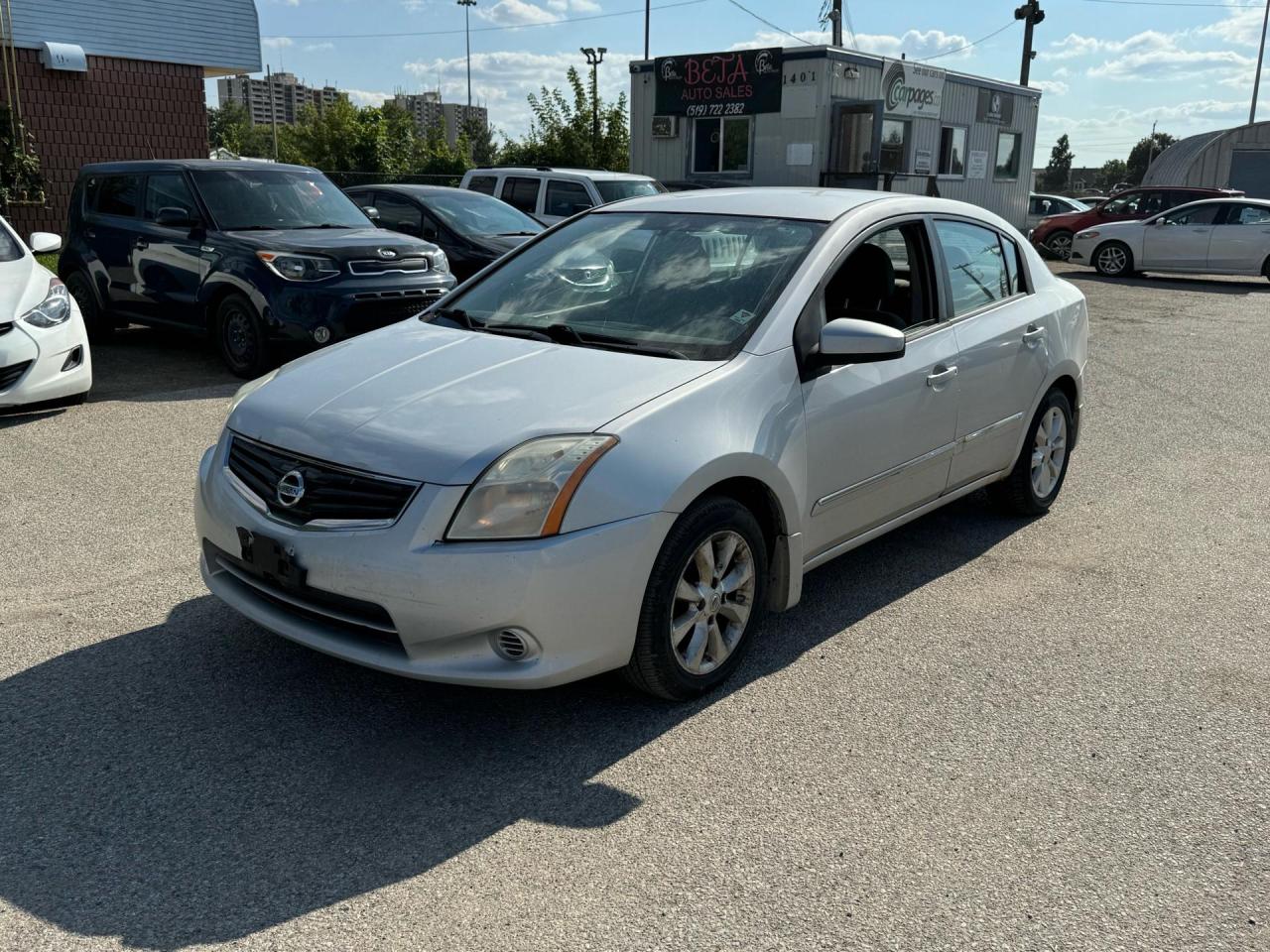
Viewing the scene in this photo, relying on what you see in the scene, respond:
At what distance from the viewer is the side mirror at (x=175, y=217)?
30.1 feet

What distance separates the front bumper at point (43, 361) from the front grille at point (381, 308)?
6.36ft

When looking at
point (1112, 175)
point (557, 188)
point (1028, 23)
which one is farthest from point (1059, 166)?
point (557, 188)

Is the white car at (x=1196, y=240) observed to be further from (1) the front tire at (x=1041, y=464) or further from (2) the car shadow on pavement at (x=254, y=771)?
(2) the car shadow on pavement at (x=254, y=771)

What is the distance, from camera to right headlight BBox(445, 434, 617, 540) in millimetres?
3172

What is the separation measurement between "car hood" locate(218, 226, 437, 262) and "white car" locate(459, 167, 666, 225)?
4.51m

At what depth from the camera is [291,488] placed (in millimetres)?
3412

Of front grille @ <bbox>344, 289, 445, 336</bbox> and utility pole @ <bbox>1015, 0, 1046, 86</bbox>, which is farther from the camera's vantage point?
utility pole @ <bbox>1015, 0, 1046, 86</bbox>

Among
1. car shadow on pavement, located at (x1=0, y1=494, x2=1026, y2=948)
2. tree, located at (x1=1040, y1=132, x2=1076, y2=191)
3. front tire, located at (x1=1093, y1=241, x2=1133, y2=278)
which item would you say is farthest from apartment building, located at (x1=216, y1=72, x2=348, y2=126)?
car shadow on pavement, located at (x1=0, y1=494, x2=1026, y2=948)

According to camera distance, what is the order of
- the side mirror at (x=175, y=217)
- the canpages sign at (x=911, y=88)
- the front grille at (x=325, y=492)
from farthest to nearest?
the canpages sign at (x=911, y=88), the side mirror at (x=175, y=217), the front grille at (x=325, y=492)

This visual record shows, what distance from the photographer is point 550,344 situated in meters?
4.05

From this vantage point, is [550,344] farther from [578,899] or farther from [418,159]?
[418,159]

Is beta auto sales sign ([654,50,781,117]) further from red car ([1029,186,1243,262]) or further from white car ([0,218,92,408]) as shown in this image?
white car ([0,218,92,408])

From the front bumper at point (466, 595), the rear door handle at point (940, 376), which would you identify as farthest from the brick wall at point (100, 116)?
the front bumper at point (466, 595)

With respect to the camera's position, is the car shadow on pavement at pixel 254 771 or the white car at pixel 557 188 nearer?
the car shadow on pavement at pixel 254 771
